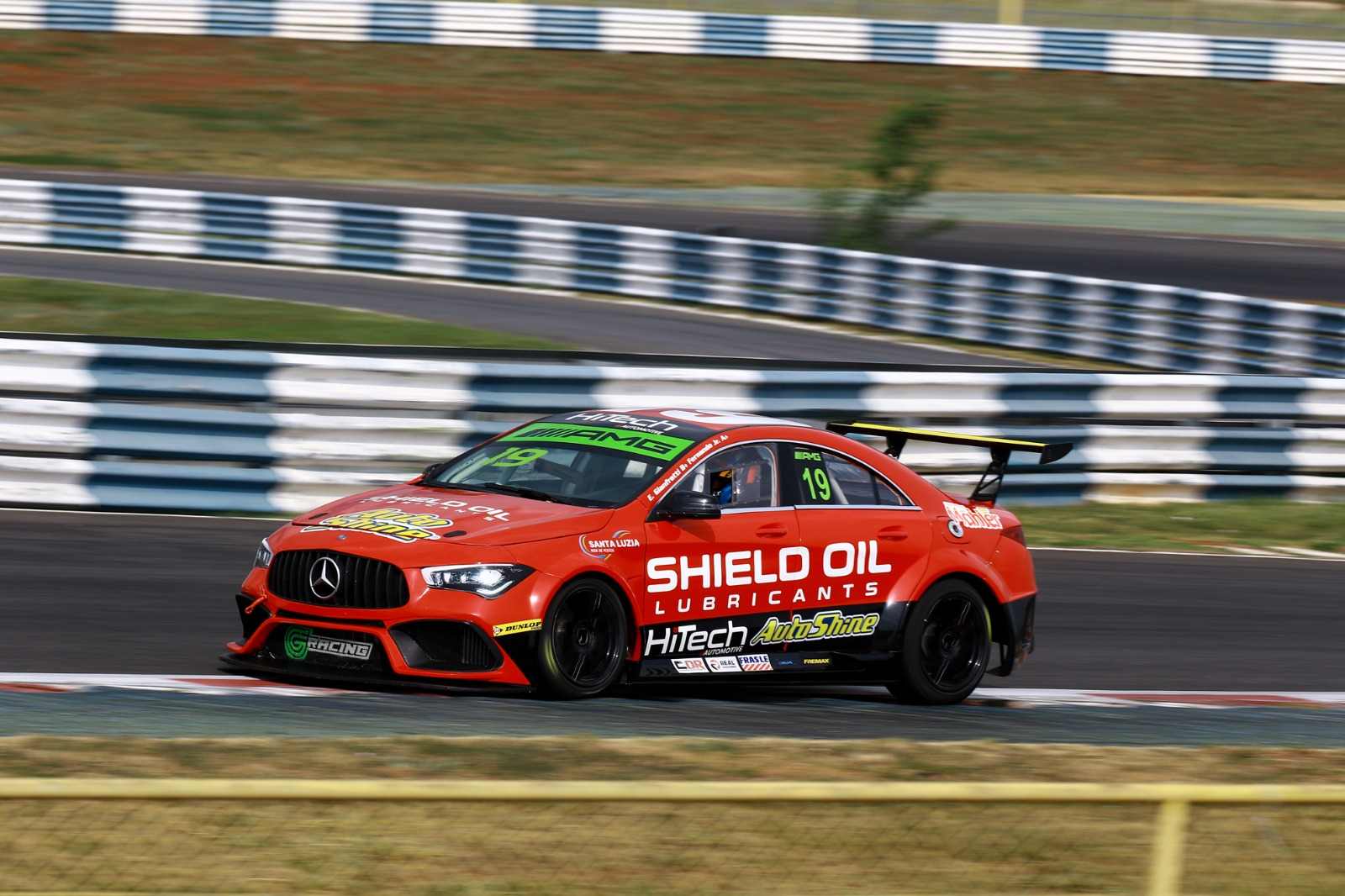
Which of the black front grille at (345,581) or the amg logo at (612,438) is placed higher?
the amg logo at (612,438)

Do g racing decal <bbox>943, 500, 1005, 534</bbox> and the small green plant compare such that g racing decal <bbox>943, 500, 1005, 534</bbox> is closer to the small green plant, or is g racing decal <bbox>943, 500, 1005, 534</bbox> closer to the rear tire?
the rear tire

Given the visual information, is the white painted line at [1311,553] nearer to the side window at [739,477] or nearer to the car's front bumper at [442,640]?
the side window at [739,477]

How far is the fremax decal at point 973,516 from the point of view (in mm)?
9641

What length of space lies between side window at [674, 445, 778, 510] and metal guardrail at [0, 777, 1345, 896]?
4721 mm

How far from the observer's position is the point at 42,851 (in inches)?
162

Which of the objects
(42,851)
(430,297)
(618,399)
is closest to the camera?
(42,851)

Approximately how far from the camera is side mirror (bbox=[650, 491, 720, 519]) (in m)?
8.56

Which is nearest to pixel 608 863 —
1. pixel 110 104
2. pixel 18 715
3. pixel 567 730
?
pixel 567 730

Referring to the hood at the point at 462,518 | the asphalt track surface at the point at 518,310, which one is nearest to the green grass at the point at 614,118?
the asphalt track surface at the point at 518,310

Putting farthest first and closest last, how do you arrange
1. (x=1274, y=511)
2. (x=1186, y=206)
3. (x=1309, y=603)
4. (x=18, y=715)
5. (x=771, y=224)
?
(x=1186, y=206), (x=771, y=224), (x=1274, y=511), (x=1309, y=603), (x=18, y=715)

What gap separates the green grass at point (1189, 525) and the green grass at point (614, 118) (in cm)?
1953

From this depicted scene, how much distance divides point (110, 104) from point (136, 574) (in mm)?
28459

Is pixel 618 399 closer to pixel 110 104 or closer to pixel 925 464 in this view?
pixel 925 464

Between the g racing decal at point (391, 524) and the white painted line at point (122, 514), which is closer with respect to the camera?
the g racing decal at point (391, 524)
